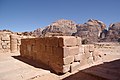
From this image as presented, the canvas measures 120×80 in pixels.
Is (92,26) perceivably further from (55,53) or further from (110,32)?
(55,53)

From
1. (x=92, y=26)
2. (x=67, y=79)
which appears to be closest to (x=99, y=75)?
(x=67, y=79)

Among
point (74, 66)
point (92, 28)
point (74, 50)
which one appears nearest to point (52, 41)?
point (74, 50)

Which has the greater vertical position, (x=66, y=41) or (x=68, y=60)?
(x=66, y=41)

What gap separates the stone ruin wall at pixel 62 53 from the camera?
470 centimetres

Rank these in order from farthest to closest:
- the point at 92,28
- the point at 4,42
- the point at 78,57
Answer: the point at 92,28 < the point at 4,42 < the point at 78,57

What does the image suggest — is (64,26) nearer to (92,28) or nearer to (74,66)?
(92,28)

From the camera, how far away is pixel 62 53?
183 inches

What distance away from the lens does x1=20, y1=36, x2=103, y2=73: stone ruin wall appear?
15.4ft

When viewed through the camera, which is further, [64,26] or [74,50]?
[64,26]

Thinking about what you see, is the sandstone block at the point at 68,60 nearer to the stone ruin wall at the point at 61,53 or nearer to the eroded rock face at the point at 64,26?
the stone ruin wall at the point at 61,53

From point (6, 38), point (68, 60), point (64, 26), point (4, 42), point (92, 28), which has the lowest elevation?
point (68, 60)

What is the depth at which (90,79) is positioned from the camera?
160 inches

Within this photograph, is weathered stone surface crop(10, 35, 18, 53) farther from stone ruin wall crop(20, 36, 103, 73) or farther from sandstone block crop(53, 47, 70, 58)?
sandstone block crop(53, 47, 70, 58)

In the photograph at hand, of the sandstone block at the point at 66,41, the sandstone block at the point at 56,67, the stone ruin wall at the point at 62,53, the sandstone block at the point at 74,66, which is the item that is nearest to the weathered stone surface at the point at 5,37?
the stone ruin wall at the point at 62,53
